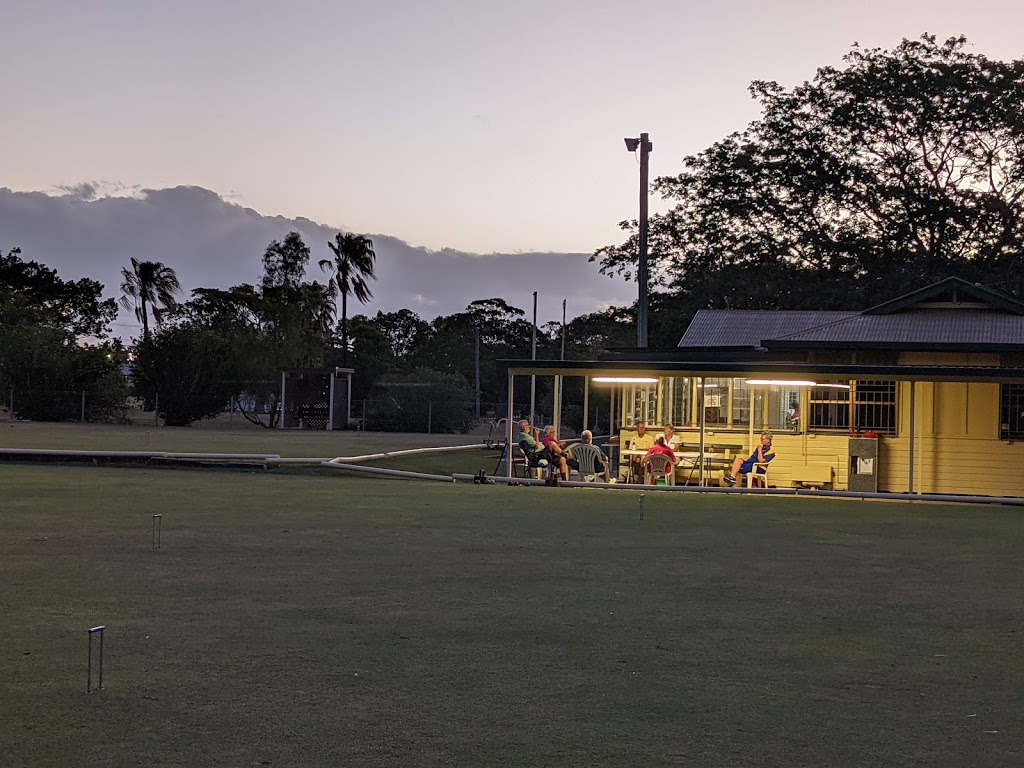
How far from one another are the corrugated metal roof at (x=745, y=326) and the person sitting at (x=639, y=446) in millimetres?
6883

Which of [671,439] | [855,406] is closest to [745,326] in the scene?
[855,406]

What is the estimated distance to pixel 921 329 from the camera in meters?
24.8

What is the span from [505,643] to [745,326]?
77.8ft

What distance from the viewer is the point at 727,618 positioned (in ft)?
25.8

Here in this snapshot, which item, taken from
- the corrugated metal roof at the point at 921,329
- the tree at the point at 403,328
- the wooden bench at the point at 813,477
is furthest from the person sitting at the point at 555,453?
the tree at the point at 403,328

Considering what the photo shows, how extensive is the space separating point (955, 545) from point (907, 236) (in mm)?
31911

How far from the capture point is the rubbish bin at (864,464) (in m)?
20.5

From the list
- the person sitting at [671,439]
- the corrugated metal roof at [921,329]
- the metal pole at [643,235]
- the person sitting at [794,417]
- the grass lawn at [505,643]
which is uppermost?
the metal pole at [643,235]

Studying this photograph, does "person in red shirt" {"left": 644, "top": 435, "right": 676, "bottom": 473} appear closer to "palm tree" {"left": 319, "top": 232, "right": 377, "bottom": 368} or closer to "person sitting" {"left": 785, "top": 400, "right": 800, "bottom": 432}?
"person sitting" {"left": 785, "top": 400, "right": 800, "bottom": 432}

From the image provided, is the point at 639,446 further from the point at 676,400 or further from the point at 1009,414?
the point at 1009,414

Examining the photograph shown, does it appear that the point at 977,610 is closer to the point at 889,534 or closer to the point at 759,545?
the point at 759,545

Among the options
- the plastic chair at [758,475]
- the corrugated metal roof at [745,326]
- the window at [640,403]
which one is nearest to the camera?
the plastic chair at [758,475]

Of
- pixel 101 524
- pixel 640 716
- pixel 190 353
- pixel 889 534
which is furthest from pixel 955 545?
pixel 190 353

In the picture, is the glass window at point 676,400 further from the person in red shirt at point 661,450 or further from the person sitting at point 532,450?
the person sitting at point 532,450
